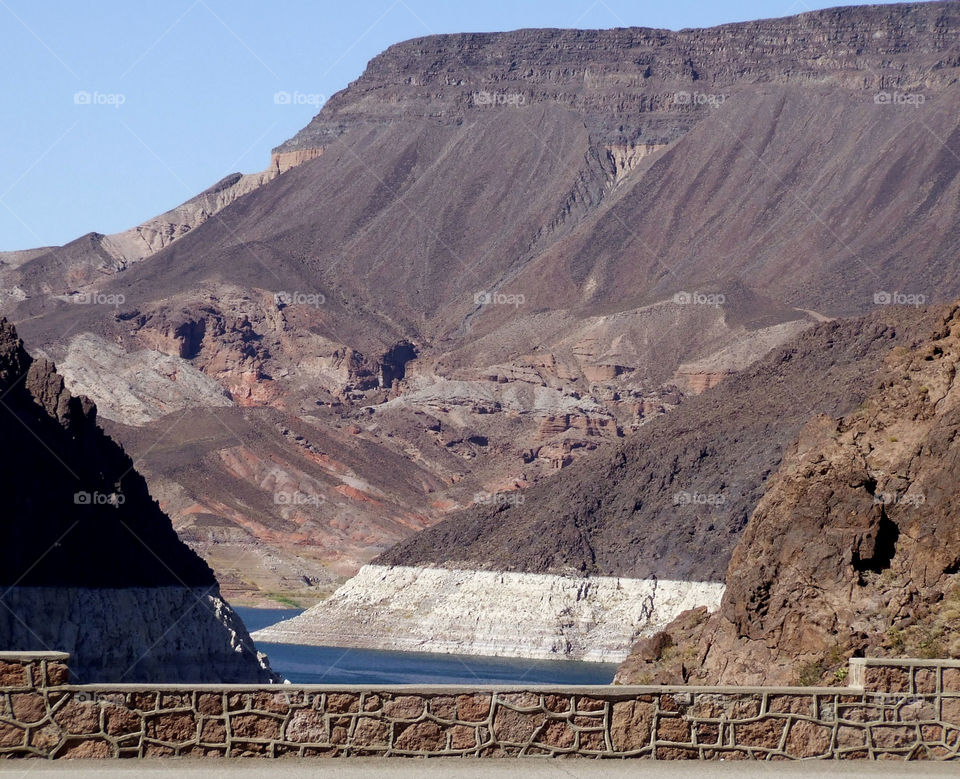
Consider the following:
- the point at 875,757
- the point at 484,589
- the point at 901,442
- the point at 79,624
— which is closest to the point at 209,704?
the point at 875,757

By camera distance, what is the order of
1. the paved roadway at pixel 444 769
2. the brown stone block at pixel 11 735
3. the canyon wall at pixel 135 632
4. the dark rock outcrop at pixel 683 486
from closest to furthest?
the paved roadway at pixel 444 769
the brown stone block at pixel 11 735
the canyon wall at pixel 135 632
the dark rock outcrop at pixel 683 486

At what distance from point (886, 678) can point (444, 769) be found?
14.2ft

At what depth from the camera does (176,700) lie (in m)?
16.2

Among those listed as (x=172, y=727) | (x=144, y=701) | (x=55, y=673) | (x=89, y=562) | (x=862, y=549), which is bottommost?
(x=89, y=562)

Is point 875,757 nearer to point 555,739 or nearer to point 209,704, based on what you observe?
point 555,739

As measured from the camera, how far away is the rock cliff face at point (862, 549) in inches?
1230

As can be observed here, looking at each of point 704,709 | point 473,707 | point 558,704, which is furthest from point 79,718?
point 704,709

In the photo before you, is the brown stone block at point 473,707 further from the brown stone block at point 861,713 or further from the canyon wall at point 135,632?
the canyon wall at point 135,632

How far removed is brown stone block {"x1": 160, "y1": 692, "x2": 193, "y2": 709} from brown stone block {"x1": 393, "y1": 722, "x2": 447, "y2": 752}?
6.02ft

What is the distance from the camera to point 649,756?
16.8m

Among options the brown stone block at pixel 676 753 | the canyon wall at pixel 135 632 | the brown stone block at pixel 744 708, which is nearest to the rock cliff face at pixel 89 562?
the canyon wall at pixel 135 632

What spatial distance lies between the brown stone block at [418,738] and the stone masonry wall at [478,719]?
17 mm

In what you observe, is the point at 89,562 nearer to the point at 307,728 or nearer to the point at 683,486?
the point at 307,728

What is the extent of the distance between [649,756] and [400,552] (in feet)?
560
